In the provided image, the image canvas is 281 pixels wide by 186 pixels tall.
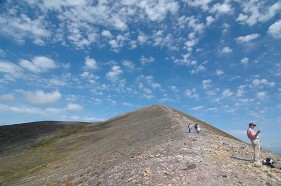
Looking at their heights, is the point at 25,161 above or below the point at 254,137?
below

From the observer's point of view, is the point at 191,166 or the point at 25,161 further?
the point at 25,161

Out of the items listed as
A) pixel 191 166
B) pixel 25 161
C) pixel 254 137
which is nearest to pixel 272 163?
pixel 254 137

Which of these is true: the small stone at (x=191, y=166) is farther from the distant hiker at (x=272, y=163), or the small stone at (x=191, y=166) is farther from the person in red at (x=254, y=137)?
the distant hiker at (x=272, y=163)

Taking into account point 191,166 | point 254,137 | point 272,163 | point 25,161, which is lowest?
point 191,166

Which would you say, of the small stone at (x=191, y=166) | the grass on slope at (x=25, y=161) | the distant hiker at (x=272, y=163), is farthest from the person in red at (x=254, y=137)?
the grass on slope at (x=25, y=161)

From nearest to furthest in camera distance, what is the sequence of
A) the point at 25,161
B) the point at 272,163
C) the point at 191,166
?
the point at 191,166
the point at 272,163
the point at 25,161

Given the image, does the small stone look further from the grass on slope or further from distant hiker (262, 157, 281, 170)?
the grass on slope

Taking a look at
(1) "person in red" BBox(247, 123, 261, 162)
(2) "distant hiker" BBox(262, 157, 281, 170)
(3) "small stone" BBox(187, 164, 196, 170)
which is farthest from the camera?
(1) "person in red" BBox(247, 123, 261, 162)

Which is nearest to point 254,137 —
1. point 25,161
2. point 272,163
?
point 272,163

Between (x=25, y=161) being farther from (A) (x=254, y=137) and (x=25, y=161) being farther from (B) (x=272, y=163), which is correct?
(B) (x=272, y=163)

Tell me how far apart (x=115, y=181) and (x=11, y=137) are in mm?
81138

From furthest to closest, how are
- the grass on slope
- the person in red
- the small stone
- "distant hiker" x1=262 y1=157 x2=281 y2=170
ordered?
1. the grass on slope
2. the person in red
3. "distant hiker" x1=262 y1=157 x2=281 y2=170
4. the small stone

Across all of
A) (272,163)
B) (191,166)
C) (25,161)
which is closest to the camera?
(191,166)

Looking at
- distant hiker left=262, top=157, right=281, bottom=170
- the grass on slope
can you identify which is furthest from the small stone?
the grass on slope
